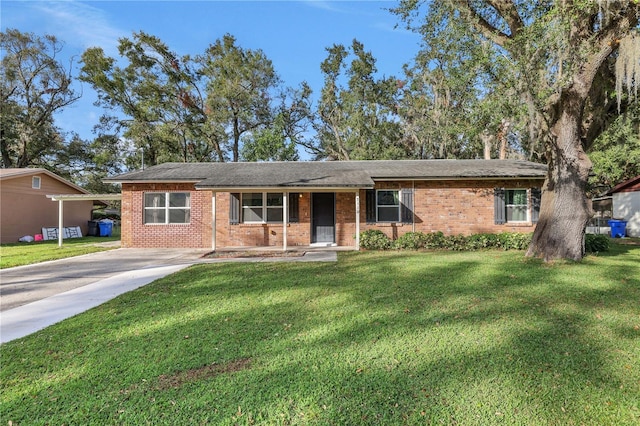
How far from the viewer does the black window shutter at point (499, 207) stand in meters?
11.8

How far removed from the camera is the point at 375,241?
11.1 meters

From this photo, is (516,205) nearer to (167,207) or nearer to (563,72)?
(563,72)

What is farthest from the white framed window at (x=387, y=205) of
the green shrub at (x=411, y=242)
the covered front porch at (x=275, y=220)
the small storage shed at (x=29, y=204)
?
the small storage shed at (x=29, y=204)

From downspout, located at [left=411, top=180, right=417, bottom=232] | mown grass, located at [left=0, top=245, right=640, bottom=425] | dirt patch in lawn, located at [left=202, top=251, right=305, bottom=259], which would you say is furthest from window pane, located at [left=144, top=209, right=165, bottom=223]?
downspout, located at [left=411, top=180, right=417, bottom=232]

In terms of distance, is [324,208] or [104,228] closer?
[324,208]

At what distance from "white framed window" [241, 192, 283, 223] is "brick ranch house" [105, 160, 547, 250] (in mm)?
38

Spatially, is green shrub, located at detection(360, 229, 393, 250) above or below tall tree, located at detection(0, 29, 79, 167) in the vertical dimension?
below

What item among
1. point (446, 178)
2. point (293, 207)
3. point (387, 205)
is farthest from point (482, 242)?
point (293, 207)

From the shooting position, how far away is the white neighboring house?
15.4m

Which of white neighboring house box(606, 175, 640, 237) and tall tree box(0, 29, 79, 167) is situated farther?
tall tree box(0, 29, 79, 167)

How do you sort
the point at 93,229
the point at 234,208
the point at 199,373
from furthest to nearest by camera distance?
the point at 93,229 < the point at 234,208 < the point at 199,373

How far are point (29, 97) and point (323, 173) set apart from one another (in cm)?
2647

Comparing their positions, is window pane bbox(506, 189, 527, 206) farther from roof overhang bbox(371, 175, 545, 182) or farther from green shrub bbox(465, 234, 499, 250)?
green shrub bbox(465, 234, 499, 250)

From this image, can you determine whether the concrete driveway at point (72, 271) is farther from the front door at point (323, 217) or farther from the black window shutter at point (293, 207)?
the front door at point (323, 217)
